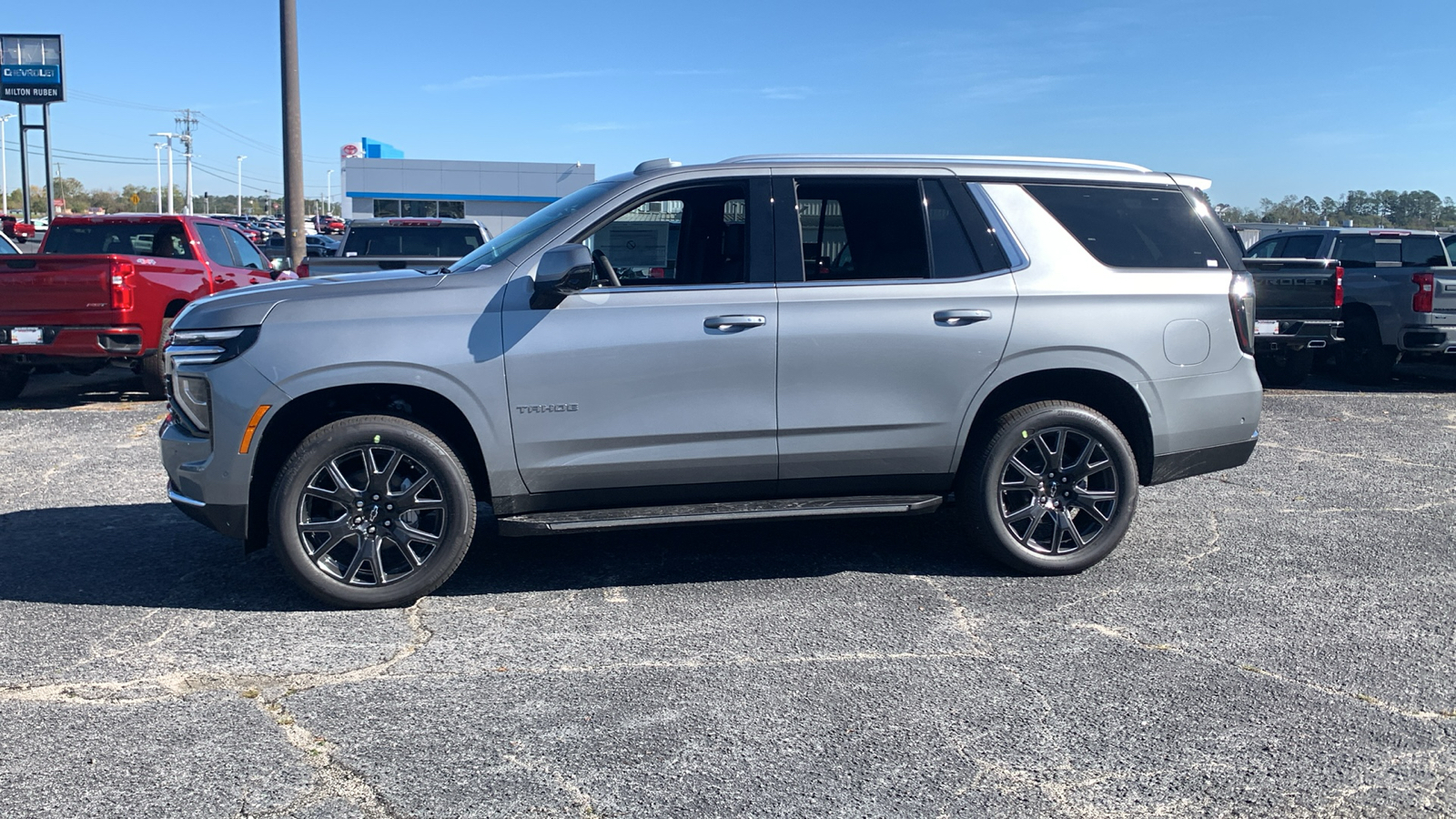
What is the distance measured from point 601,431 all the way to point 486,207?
54.8 m

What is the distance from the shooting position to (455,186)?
57.2 meters

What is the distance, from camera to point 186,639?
14.9ft

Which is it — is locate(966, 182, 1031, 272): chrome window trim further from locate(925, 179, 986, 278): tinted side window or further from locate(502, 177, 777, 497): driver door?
locate(502, 177, 777, 497): driver door

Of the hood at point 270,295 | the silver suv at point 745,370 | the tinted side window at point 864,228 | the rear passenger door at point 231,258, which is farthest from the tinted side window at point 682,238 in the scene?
the rear passenger door at point 231,258

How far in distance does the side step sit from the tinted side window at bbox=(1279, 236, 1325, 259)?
10909mm

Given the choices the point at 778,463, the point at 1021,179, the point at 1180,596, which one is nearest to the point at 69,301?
the point at 778,463

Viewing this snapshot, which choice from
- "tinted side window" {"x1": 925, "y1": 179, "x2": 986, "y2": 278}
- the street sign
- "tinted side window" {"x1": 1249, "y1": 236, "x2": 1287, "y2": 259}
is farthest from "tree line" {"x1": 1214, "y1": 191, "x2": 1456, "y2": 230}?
the street sign

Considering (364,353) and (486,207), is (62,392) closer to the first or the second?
(364,353)

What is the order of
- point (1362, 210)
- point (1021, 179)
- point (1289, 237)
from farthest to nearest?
point (1362, 210), point (1289, 237), point (1021, 179)

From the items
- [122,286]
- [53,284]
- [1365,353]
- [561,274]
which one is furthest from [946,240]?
[1365,353]

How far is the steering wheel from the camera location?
511 centimetres

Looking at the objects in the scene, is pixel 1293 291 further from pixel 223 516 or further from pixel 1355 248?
pixel 223 516

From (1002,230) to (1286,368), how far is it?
915cm

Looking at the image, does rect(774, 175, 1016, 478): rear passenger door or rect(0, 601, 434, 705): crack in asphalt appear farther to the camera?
rect(774, 175, 1016, 478): rear passenger door
